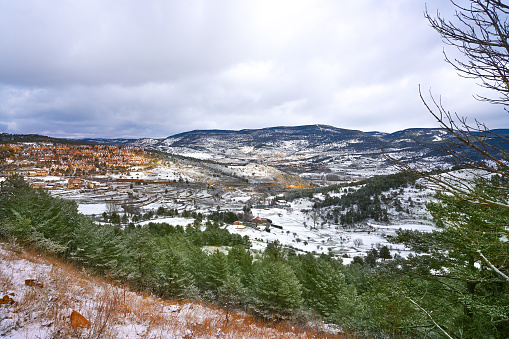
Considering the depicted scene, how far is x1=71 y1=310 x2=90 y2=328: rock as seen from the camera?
396cm

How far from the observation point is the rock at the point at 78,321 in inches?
156

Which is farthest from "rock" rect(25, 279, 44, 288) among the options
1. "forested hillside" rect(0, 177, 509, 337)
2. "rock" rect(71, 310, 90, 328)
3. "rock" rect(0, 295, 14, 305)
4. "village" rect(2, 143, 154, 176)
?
"village" rect(2, 143, 154, 176)

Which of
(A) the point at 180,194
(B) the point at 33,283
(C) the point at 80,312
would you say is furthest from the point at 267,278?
(A) the point at 180,194

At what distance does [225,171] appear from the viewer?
18650cm

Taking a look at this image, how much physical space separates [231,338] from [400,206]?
91470 mm

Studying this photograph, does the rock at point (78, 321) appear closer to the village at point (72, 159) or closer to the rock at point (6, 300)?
the rock at point (6, 300)

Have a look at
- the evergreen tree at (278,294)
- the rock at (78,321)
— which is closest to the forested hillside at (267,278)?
the evergreen tree at (278,294)

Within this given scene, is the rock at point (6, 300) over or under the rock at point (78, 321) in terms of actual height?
over

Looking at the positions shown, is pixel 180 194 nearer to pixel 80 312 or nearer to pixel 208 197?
pixel 208 197

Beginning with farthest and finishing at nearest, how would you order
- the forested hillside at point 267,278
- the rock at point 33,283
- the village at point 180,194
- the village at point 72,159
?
the village at point 72,159
the village at point 180,194
the forested hillside at point 267,278
the rock at point 33,283

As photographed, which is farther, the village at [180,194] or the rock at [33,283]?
the village at [180,194]

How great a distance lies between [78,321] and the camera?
4016 mm

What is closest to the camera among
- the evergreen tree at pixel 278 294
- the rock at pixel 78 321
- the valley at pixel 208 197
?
the rock at pixel 78 321

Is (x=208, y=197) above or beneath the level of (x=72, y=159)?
beneath
